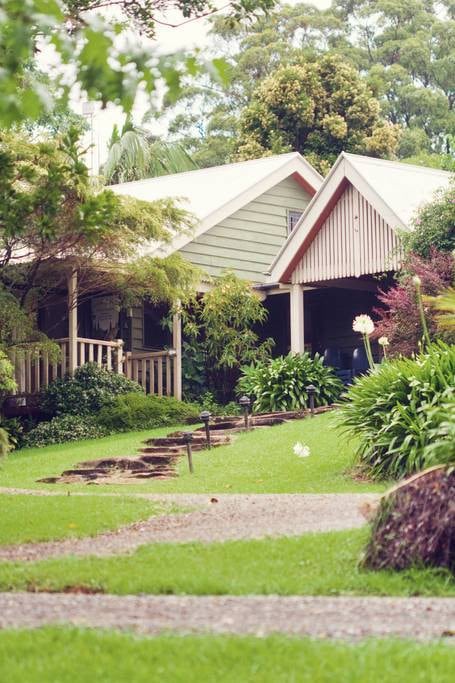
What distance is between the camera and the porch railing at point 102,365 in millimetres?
22875

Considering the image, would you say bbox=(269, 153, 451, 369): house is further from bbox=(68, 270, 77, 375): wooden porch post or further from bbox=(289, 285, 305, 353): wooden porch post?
bbox=(68, 270, 77, 375): wooden porch post

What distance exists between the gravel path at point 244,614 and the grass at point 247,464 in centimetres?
608

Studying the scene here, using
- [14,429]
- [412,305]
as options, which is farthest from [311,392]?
[14,429]

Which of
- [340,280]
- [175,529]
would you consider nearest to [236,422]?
[340,280]

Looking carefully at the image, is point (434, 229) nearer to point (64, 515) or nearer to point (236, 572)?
point (64, 515)

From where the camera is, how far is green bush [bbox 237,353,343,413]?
22.8m

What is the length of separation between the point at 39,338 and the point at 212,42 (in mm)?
34332

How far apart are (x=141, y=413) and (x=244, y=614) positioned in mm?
15444

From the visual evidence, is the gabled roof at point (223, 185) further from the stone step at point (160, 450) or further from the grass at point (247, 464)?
the stone step at point (160, 450)

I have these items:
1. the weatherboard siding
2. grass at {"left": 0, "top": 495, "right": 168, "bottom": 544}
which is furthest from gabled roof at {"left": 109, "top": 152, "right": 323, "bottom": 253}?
grass at {"left": 0, "top": 495, "right": 168, "bottom": 544}

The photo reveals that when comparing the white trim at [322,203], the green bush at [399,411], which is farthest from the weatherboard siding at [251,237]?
the green bush at [399,411]

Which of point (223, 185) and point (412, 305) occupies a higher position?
point (223, 185)

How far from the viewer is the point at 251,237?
27.6 m

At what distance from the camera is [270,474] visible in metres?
15.5
